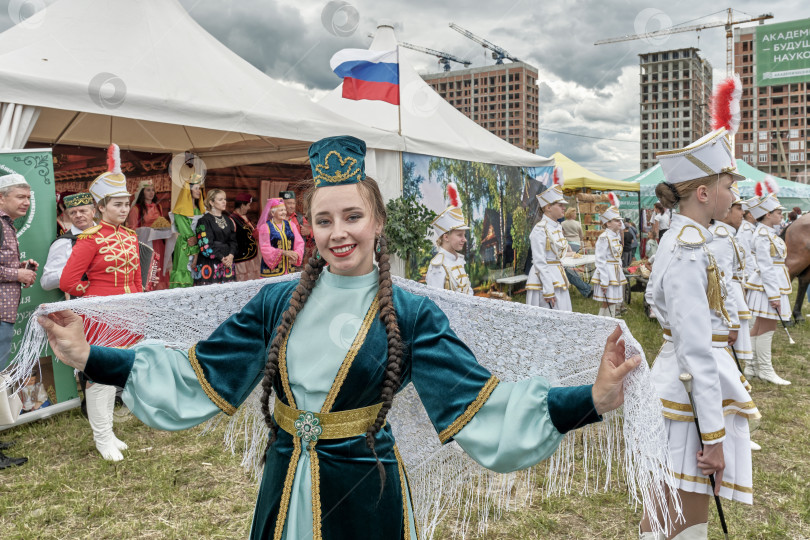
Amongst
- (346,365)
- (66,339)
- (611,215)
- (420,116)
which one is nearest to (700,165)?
(346,365)

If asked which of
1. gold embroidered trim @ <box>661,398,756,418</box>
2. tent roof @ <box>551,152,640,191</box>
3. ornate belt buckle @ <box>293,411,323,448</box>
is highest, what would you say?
tent roof @ <box>551,152,640,191</box>

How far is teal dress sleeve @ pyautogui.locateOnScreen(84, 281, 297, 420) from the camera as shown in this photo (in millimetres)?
1589

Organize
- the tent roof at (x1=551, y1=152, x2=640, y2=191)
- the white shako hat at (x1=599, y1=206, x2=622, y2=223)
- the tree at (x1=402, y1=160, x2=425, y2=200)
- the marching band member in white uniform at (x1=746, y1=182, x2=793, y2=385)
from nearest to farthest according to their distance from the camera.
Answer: the marching band member in white uniform at (x1=746, y1=182, x2=793, y2=385)
the tree at (x1=402, y1=160, x2=425, y2=200)
the white shako hat at (x1=599, y1=206, x2=622, y2=223)
the tent roof at (x1=551, y1=152, x2=640, y2=191)

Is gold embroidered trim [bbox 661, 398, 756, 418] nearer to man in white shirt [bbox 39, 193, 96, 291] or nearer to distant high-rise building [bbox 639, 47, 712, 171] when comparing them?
man in white shirt [bbox 39, 193, 96, 291]

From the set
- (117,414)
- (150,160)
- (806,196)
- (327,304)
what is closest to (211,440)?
(117,414)

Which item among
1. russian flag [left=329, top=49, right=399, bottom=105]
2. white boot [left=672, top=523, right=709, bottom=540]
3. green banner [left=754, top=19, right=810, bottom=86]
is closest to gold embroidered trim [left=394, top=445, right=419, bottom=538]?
white boot [left=672, top=523, right=709, bottom=540]

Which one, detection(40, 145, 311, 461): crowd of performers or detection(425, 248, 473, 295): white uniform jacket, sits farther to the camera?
detection(425, 248, 473, 295): white uniform jacket

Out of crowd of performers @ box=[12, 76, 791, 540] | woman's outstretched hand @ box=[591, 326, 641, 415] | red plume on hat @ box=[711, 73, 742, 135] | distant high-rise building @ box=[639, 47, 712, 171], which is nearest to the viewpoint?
woman's outstretched hand @ box=[591, 326, 641, 415]

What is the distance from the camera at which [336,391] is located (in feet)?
5.03

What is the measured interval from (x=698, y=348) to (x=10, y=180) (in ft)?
14.1

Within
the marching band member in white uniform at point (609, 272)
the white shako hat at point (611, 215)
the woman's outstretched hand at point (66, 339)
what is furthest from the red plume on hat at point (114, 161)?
the white shako hat at point (611, 215)

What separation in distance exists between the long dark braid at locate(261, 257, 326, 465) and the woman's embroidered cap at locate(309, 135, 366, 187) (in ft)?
0.82

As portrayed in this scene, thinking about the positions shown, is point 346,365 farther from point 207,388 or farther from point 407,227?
point 407,227

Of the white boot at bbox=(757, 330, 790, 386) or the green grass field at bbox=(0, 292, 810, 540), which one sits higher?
the white boot at bbox=(757, 330, 790, 386)
